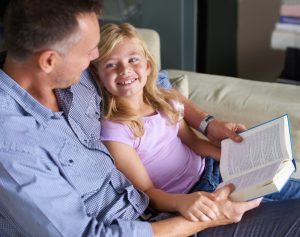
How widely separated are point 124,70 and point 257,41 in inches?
66.0

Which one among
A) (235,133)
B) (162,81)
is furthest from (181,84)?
(235,133)

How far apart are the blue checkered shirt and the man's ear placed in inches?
3.0

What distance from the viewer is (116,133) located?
132cm

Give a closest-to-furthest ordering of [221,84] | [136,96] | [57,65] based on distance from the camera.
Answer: [57,65] → [136,96] → [221,84]

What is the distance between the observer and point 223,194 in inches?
46.9

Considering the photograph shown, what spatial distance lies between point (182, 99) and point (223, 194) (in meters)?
0.50

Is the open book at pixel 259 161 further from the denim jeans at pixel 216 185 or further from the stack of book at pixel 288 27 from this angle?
the stack of book at pixel 288 27

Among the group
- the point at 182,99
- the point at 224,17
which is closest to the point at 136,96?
the point at 182,99

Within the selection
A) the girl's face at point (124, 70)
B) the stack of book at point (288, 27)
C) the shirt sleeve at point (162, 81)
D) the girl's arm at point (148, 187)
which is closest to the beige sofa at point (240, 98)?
the shirt sleeve at point (162, 81)

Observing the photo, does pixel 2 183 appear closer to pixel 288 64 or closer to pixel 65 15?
pixel 65 15

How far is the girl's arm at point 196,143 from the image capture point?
150 cm

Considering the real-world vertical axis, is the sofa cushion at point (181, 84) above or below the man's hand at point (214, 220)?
above

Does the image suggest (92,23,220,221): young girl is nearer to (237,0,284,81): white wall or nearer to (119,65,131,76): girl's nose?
(119,65,131,76): girl's nose

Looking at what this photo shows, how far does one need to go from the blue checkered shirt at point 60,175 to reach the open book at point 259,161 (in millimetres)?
252
